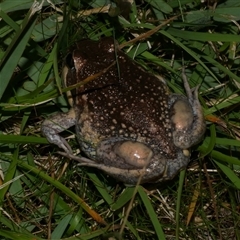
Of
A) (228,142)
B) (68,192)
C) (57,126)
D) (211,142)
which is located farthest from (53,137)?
(228,142)

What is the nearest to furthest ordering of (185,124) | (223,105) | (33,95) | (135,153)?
(135,153), (185,124), (33,95), (223,105)

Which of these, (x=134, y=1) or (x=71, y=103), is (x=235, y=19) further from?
(x=71, y=103)

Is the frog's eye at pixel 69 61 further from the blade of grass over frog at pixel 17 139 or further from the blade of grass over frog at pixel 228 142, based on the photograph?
the blade of grass over frog at pixel 228 142

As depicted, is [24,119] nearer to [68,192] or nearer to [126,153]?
[68,192]

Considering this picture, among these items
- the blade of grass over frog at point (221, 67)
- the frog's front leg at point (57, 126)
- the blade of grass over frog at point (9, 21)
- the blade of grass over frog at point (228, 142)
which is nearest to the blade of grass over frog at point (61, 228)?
the frog's front leg at point (57, 126)

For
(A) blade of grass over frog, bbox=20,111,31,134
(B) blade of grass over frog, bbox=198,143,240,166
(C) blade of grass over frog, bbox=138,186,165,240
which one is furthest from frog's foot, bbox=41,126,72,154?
(B) blade of grass over frog, bbox=198,143,240,166

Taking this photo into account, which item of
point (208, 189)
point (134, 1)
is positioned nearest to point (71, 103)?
point (134, 1)

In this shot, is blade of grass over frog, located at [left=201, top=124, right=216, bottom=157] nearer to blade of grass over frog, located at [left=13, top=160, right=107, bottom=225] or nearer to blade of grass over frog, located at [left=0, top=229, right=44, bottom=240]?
blade of grass over frog, located at [left=13, top=160, right=107, bottom=225]
